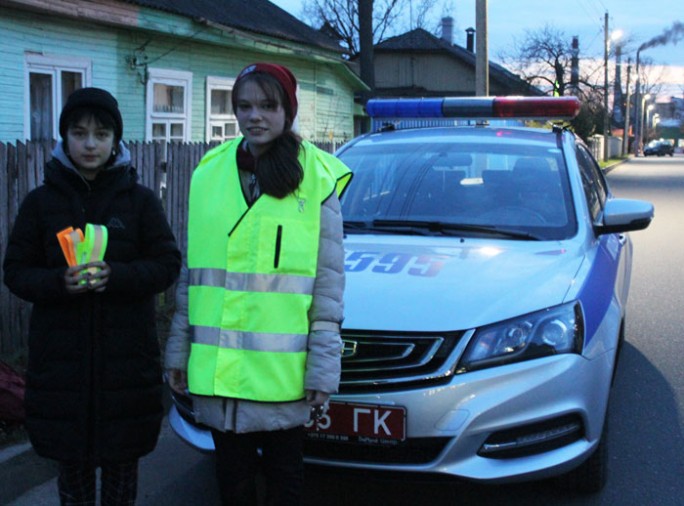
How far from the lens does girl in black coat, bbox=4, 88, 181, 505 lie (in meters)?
2.75

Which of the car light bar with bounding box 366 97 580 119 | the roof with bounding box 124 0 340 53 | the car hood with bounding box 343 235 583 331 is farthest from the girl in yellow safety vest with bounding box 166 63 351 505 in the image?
the roof with bounding box 124 0 340 53

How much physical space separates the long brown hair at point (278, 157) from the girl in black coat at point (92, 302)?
1.52ft

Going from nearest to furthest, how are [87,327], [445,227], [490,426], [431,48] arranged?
1. [87,327]
2. [490,426]
3. [445,227]
4. [431,48]

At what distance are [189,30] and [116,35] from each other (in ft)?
4.06

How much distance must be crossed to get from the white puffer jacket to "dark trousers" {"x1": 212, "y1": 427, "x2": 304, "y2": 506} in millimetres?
78

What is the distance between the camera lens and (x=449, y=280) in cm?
374

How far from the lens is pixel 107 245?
278cm

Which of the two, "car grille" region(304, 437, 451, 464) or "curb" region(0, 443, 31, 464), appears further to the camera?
"curb" region(0, 443, 31, 464)

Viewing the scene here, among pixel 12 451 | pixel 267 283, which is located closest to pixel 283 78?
pixel 267 283

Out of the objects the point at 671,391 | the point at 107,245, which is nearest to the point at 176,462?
the point at 107,245

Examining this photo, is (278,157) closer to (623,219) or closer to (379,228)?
(379,228)

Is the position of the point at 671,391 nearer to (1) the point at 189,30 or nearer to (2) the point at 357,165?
(2) the point at 357,165

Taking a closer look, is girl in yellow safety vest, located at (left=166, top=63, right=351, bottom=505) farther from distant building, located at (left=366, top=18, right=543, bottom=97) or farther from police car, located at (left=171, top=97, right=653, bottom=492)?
distant building, located at (left=366, top=18, right=543, bottom=97)

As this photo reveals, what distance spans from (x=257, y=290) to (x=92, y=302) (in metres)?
0.56
